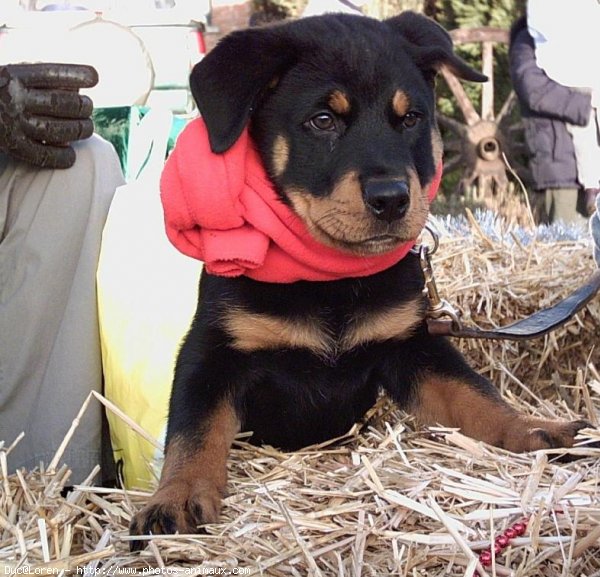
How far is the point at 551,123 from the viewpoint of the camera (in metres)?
9.23

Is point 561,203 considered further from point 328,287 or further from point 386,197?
point 386,197

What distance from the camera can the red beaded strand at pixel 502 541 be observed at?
1783 millimetres

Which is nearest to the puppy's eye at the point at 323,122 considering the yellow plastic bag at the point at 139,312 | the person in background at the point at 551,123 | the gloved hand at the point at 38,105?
the gloved hand at the point at 38,105

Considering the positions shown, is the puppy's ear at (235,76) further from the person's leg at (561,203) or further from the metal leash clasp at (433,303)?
the person's leg at (561,203)

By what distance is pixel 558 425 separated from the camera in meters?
2.46

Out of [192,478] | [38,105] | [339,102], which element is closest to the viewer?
[192,478]

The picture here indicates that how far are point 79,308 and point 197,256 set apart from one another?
1.15 meters

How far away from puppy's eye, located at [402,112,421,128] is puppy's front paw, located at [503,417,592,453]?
845 mm

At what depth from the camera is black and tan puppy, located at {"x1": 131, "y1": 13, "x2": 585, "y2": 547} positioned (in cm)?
242

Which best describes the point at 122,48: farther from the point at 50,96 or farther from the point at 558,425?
the point at 558,425

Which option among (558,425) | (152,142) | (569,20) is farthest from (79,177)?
(569,20)

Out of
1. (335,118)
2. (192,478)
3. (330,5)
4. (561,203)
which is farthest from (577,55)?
(192,478)

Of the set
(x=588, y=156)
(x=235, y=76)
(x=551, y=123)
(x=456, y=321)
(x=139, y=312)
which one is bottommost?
(x=588, y=156)

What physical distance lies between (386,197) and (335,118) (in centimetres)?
32
